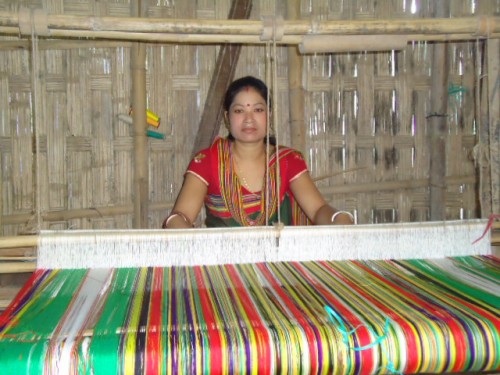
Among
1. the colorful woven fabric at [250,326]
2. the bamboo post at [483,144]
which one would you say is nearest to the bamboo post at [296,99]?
the bamboo post at [483,144]

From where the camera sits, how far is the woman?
2.04 m

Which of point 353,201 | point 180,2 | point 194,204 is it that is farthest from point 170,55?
point 353,201

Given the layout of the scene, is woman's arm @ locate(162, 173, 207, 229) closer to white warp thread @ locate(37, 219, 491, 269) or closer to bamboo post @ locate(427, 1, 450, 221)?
white warp thread @ locate(37, 219, 491, 269)

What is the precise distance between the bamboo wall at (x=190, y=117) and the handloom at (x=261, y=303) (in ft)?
4.40

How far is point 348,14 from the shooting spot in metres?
2.77

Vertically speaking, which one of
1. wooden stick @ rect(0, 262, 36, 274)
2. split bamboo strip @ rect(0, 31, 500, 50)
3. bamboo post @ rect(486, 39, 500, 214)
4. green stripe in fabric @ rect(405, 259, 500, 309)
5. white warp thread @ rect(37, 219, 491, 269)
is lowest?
green stripe in fabric @ rect(405, 259, 500, 309)

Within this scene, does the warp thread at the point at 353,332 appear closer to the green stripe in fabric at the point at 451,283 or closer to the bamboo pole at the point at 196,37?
the green stripe in fabric at the point at 451,283

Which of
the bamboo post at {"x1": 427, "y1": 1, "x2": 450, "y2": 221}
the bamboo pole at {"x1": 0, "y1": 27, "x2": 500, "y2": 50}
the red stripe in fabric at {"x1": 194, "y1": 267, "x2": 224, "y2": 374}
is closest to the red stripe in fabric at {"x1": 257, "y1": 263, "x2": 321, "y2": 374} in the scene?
the red stripe in fabric at {"x1": 194, "y1": 267, "x2": 224, "y2": 374}

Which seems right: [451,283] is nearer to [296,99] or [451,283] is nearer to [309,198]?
[309,198]

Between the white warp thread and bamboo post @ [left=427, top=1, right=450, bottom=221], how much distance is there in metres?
1.48

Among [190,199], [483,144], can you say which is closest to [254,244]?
[190,199]

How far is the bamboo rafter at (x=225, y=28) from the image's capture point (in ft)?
4.33

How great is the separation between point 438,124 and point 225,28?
185cm

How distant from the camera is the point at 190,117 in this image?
8.94 feet
